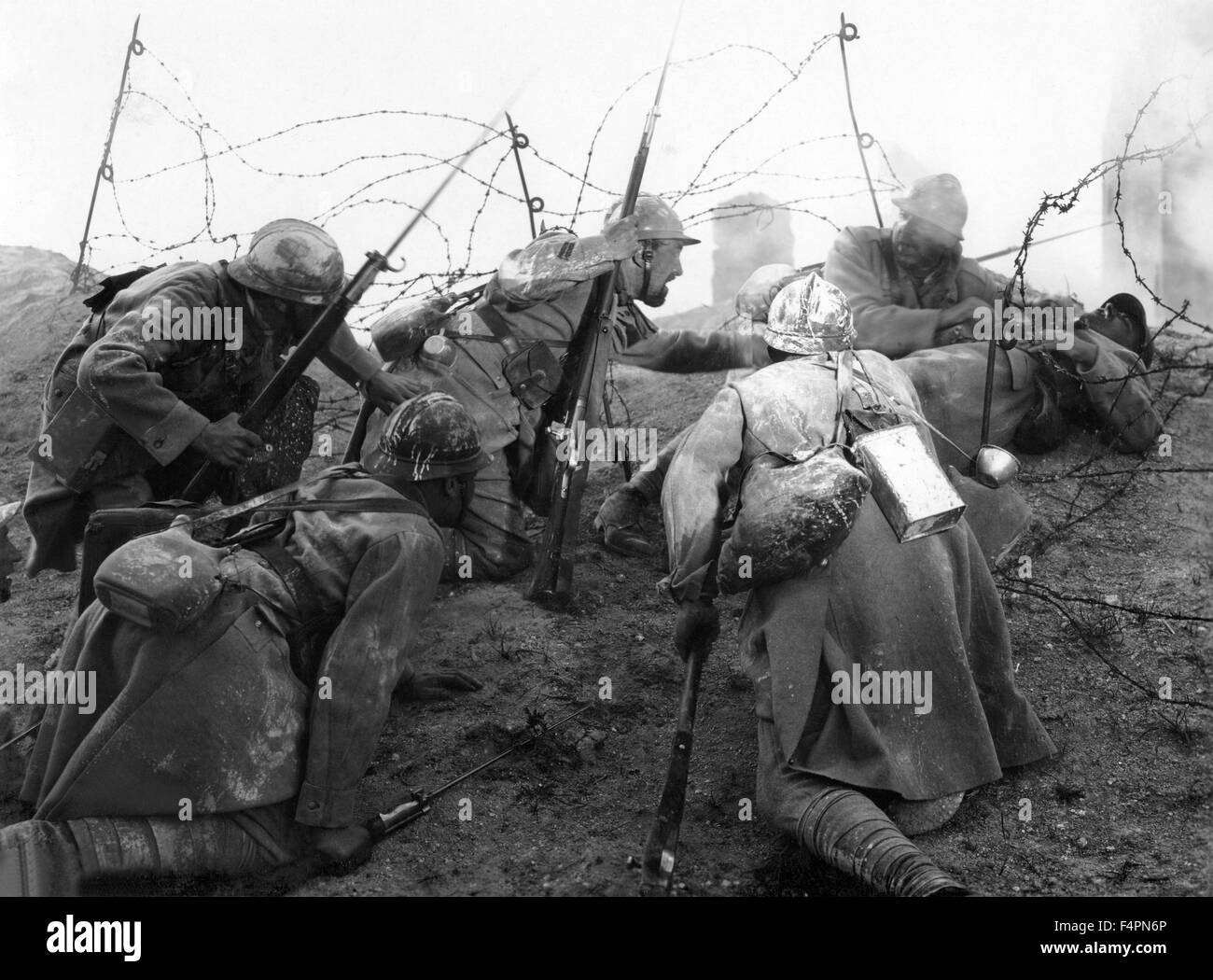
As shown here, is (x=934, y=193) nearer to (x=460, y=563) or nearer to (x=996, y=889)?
(x=460, y=563)

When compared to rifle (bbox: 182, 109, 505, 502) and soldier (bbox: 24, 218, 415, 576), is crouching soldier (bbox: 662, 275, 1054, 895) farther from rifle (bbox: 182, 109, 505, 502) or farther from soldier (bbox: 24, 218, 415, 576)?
soldier (bbox: 24, 218, 415, 576)

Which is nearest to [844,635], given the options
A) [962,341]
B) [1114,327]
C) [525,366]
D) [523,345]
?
[525,366]

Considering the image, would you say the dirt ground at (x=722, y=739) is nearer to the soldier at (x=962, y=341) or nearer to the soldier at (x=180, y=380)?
the soldier at (x=962, y=341)

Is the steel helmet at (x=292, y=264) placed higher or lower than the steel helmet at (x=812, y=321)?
higher

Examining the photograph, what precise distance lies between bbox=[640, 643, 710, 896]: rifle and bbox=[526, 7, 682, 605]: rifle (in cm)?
156

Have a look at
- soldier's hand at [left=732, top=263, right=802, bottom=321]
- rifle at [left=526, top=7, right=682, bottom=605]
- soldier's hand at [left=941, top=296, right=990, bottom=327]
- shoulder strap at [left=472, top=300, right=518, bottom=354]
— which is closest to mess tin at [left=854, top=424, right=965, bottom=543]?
rifle at [left=526, top=7, right=682, bottom=605]

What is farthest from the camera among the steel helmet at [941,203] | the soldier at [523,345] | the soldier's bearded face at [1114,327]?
the soldier's bearded face at [1114,327]

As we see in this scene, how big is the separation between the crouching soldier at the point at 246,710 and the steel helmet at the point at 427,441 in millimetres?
165

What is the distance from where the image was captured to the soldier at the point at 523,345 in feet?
19.7

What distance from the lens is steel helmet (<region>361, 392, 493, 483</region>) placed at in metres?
4.25

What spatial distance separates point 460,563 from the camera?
5.77m

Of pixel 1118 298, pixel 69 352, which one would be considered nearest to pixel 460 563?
pixel 69 352

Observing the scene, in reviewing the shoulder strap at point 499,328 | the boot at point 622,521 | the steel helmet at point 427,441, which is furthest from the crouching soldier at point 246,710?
the shoulder strap at point 499,328

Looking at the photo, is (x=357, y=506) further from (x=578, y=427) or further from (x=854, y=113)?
(x=854, y=113)
